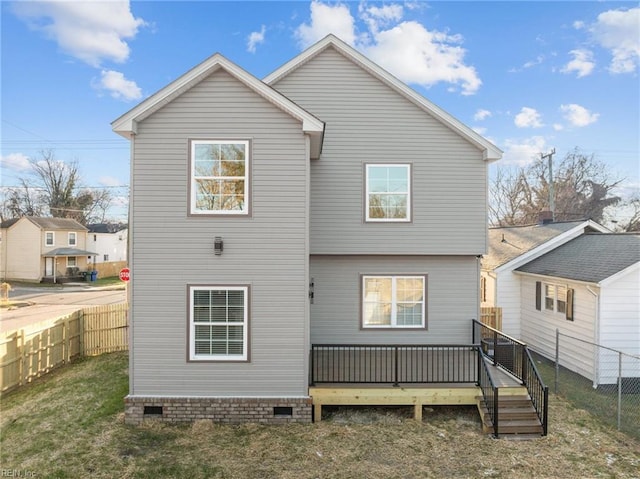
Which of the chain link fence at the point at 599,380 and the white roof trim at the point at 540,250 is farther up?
the white roof trim at the point at 540,250

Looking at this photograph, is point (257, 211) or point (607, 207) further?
point (607, 207)

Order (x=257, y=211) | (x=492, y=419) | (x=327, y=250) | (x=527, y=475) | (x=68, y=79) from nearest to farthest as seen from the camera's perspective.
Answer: (x=527, y=475) < (x=492, y=419) < (x=257, y=211) < (x=327, y=250) < (x=68, y=79)

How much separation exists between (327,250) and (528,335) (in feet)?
31.3

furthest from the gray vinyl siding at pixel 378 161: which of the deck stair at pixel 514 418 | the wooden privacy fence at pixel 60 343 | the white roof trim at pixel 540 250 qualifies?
the wooden privacy fence at pixel 60 343

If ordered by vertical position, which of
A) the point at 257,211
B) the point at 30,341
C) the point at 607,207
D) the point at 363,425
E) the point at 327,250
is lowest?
the point at 363,425

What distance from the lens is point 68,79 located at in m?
24.7

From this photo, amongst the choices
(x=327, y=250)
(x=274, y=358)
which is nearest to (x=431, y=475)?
(x=274, y=358)

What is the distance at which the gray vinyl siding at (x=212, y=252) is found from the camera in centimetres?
713

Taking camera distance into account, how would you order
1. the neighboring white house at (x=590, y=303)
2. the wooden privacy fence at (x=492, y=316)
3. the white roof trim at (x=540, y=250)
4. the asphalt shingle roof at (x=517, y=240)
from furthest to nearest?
the asphalt shingle roof at (x=517, y=240), the white roof trim at (x=540, y=250), the wooden privacy fence at (x=492, y=316), the neighboring white house at (x=590, y=303)

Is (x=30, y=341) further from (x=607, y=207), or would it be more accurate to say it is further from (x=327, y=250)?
(x=607, y=207)

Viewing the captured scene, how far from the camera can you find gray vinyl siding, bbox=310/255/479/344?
9.40 metres

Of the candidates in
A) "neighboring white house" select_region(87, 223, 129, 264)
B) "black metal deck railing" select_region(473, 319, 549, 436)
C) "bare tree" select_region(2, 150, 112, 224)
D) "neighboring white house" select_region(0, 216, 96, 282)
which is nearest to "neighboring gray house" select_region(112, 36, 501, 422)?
"black metal deck railing" select_region(473, 319, 549, 436)

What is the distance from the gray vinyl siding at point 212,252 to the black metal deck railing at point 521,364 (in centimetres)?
432

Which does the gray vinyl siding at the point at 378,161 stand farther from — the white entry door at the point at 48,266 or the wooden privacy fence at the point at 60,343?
the white entry door at the point at 48,266
